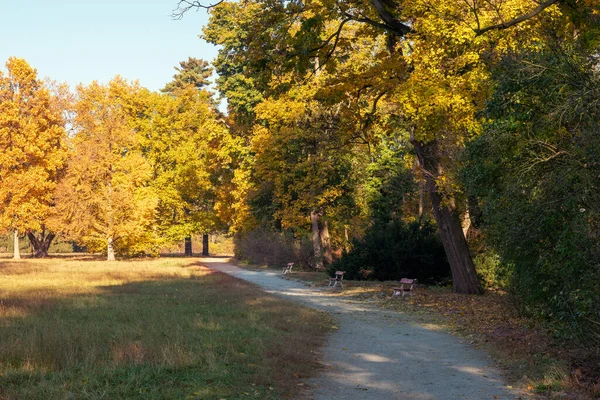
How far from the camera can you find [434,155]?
19.6 meters

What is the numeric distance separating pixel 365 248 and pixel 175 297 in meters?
9.72

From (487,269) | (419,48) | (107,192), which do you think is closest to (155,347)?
(419,48)

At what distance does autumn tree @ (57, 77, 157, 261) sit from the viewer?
51906 millimetres

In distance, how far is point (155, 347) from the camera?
998cm

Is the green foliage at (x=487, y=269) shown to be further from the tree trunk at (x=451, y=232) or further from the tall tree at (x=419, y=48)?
the tall tree at (x=419, y=48)

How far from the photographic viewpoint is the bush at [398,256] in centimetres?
2448

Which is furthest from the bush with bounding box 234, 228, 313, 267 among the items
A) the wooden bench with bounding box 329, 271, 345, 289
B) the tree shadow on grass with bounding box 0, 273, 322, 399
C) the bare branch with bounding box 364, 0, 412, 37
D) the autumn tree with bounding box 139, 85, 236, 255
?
the bare branch with bounding box 364, 0, 412, 37

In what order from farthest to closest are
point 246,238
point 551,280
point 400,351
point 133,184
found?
point 133,184 → point 246,238 → point 400,351 → point 551,280

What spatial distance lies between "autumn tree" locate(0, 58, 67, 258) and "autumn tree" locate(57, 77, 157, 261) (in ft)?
5.65

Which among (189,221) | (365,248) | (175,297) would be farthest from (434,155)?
(189,221)

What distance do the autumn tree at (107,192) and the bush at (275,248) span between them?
11.7 metres

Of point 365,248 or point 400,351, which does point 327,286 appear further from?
point 400,351

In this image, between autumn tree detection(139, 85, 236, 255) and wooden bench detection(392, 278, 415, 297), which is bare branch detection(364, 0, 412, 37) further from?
autumn tree detection(139, 85, 236, 255)

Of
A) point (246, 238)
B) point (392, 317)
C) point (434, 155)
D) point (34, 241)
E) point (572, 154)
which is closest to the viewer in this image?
point (572, 154)
